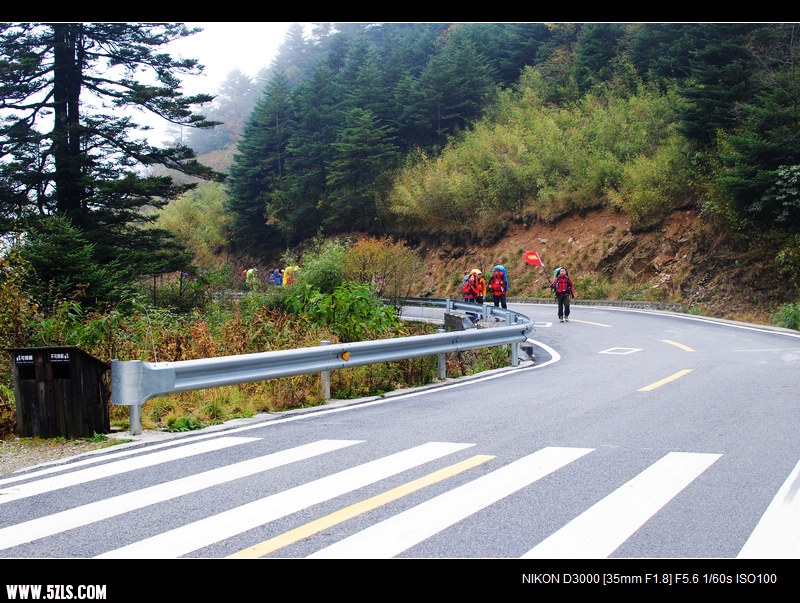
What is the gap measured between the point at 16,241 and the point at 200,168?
61.8 feet

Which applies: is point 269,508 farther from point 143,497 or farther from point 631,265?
point 631,265

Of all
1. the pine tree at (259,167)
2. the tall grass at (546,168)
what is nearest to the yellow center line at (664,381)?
the tall grass at (546,168)

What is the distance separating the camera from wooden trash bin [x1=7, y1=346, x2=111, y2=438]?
737 cm

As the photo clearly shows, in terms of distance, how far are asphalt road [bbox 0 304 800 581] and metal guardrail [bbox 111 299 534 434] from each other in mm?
612

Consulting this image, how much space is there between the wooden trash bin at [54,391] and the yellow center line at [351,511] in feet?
12.4

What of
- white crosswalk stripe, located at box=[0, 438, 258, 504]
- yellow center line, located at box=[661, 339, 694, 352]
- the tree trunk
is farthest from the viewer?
the tree trunk

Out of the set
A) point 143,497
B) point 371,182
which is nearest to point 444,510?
point 143,497

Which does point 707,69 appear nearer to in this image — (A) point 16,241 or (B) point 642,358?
(B) point 642,358

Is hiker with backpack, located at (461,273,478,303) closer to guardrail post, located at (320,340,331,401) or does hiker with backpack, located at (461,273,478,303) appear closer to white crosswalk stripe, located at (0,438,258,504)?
guardrail post, located at (320,340,331,401)

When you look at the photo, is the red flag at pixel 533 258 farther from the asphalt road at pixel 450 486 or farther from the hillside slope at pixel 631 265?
the asphalt road at pixel 450 486

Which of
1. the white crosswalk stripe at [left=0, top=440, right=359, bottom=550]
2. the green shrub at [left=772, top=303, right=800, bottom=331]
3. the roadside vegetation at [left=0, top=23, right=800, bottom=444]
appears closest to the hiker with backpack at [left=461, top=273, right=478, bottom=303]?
the roadside vegetation at [left=0, top=23, right=800, bottom=444]

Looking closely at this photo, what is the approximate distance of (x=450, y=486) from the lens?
5523 mm

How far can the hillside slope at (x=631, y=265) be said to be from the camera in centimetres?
3119
